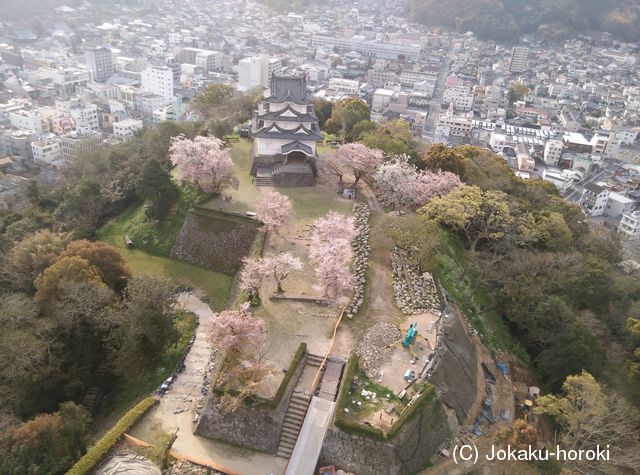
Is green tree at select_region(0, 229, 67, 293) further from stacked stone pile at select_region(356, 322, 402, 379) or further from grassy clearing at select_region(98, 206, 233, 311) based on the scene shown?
stacked stone pile at select_region(356, 322, 402, 379)

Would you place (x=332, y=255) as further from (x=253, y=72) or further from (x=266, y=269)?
(x=253, y=72)

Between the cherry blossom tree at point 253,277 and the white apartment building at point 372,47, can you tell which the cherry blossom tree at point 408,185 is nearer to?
the cherry blossom tree at point 253,277

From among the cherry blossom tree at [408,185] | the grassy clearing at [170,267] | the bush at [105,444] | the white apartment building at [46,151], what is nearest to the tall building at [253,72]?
the white apartment building at [46,151]

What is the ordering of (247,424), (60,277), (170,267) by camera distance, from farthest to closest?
(170,267) → (60,277) → (247,424)

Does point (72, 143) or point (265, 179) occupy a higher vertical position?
point (265, 179)

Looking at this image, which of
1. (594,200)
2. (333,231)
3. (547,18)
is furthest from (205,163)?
(547,18)
